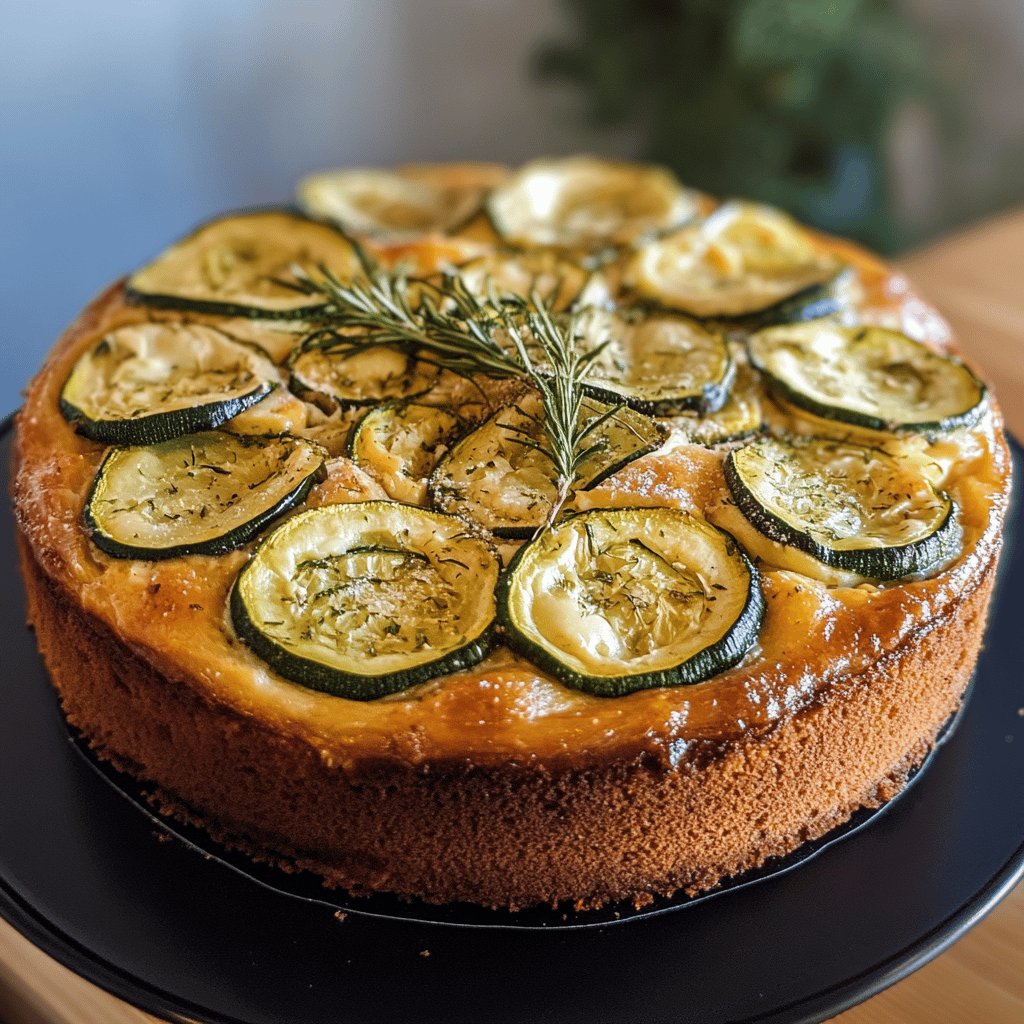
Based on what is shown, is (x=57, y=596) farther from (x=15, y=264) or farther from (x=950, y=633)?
(x=15, y=264)

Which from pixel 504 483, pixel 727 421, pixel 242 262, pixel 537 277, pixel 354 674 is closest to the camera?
pixel 354 674

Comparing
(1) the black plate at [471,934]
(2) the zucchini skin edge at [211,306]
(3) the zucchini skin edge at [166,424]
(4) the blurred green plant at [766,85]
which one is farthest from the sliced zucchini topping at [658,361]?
(4) the blurred green plant at [766,85]

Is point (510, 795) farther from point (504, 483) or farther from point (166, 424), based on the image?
point (166, 424)

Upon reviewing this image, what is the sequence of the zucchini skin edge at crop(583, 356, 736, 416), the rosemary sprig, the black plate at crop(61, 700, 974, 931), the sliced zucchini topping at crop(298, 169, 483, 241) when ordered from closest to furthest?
the black plate at crop(61, 700, 974, 931) → the rosemary sprig → the zucchini skin edge at crop(583, 356, 736, 416) → the sliced zucchini topping at crop(298, 169, 483, 241)

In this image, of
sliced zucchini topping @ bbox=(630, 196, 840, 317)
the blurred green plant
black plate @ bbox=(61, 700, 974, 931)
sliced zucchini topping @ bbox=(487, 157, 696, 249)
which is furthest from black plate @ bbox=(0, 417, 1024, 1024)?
the blurred green plant

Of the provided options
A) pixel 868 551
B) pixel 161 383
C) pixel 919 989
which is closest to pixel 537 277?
pixel 161 383

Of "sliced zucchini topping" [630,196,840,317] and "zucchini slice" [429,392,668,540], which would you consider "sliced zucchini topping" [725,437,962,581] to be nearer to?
"zucchini slice" [429,392,668,540]

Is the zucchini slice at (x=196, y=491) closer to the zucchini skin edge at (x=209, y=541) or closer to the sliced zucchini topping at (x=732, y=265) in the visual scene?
the zucchini skin edge at (x=209, y=541)
